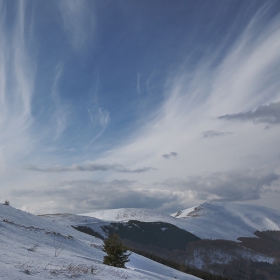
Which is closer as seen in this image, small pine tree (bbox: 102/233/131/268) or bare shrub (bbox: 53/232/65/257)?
bare shrub (bbox: 53/232/65/257)

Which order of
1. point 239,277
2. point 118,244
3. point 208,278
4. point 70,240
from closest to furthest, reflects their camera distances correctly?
point 118,244 → point 70,240 → point 208,278 → point 239,277

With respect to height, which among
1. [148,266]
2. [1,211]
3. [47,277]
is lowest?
[47,277]

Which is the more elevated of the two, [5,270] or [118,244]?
[118,244]

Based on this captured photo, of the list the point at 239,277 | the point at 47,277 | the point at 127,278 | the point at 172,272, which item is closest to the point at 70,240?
the point at 172,272

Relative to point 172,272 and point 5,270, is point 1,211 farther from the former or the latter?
point 5,270

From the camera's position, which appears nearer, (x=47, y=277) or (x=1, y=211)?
(x=47, y=277)

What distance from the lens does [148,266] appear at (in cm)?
3741

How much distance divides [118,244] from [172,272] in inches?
495

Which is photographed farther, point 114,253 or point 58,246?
point 58,246

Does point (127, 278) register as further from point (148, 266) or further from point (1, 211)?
point (1, 211)

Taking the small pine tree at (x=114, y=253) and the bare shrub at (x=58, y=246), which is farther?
the small pine tree at (x=114, y=253)

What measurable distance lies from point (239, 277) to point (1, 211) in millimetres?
203635

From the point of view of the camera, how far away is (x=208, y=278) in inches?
4286

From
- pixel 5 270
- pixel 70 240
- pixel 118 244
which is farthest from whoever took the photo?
pixel 70 240
